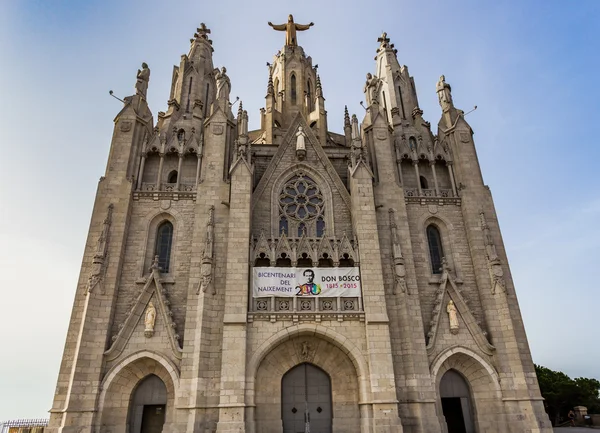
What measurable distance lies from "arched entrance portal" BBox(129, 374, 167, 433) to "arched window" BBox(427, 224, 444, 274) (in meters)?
14.5

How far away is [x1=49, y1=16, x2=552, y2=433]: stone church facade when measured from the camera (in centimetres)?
1753

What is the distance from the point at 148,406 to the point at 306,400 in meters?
6.89

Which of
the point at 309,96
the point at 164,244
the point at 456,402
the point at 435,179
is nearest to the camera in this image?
the point at 456,402

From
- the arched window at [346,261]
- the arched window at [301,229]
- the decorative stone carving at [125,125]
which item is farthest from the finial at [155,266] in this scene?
the arched window at [346,261]

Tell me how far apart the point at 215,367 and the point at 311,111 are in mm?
20909

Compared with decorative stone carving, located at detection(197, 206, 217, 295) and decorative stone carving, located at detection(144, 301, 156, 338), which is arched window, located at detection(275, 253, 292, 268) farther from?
decorative stone carving, located at detection(144, 301, 156, 338)

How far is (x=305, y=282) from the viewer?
1917 cm

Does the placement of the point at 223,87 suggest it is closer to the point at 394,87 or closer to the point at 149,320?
the point at 394,87

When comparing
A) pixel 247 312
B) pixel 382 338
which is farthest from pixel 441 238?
pixel 247 312

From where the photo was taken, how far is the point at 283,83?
33312 millimetres

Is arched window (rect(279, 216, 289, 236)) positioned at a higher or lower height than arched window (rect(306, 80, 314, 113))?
lower

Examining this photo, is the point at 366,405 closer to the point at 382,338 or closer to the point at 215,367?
the point at 382,338

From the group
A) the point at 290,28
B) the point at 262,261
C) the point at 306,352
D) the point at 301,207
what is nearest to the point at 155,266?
the point at 262,261

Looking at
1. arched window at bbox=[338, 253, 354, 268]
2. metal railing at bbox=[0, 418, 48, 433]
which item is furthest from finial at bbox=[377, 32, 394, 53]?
metal railing at bbox=[0, 418, 48, 433]
